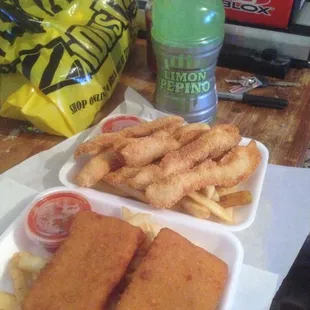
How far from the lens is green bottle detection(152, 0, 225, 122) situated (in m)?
1.00

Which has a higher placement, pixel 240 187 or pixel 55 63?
pixel 55 63

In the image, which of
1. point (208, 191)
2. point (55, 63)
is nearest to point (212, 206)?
point (208, 191)

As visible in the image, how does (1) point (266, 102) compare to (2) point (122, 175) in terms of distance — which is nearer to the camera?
(2) point (122, 175)

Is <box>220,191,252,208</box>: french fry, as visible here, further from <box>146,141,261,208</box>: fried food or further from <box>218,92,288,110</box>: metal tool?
<box>218,92,288,110</box>: metal tool

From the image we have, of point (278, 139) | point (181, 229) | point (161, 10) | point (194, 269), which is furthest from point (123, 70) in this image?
point (194, 269)

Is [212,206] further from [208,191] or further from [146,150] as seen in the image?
[146,150]

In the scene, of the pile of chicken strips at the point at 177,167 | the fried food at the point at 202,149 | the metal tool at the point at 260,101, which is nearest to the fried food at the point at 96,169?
the pile of chicken strips at the point at 177,167

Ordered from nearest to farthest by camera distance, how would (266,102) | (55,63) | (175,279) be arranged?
(175,279) → (55,63) → (266,102)

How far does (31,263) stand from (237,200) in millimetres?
362

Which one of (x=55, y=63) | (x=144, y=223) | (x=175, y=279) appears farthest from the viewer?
(x=55, y=63)

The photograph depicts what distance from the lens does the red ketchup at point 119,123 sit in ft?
3.41

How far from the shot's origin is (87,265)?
0.71m

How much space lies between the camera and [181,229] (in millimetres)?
825

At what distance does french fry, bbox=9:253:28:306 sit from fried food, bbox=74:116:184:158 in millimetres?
242
